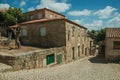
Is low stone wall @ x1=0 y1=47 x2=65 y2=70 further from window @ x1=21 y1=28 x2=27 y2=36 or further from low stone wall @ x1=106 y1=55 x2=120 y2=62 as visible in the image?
window @ x1=21 y1=28 x2=27 y2=36

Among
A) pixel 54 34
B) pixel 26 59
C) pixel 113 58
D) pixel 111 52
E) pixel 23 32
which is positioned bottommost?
pixel 113 58

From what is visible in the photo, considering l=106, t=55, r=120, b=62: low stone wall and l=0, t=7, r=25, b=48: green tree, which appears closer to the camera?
l=106, t=55, r=120, b=62: low stone wall

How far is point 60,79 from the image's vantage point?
27.3ft

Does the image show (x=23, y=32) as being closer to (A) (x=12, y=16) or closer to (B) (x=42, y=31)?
(B) (x=42, y=31)

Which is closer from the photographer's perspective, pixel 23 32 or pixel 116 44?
pixel 116 44

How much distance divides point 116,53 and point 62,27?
27.4ft

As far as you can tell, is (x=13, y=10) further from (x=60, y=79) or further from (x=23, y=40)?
(x=60, y=79)

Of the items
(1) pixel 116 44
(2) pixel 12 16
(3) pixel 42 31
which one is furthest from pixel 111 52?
(2) pixel 12 16

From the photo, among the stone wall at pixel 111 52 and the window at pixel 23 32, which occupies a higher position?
the window at pixel 23 32

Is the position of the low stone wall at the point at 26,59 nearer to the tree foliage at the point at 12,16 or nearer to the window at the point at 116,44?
the window at the point at 116,44

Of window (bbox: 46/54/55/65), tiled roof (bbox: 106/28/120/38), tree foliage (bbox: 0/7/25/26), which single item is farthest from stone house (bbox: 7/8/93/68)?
tree foliage (bbox: 0/7/25/26)

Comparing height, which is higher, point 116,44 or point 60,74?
point 116,44

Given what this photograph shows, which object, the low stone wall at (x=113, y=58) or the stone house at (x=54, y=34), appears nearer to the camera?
the low stone wall at (x=113, y=58)

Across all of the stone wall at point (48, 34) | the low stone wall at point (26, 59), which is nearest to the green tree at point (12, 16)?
the stone wall at point (48, 34)
